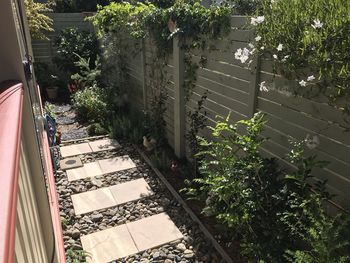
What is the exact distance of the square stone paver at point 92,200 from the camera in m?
3.68

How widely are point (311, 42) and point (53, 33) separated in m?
8.79

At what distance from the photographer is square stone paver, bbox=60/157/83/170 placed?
15.3ft

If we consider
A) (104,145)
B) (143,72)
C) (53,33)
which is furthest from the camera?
(53,33)

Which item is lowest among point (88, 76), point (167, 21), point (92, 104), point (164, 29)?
point (92, 104)

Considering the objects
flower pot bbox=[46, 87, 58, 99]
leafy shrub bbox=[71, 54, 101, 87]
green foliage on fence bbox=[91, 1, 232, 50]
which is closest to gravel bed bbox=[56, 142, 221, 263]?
green foliage on fence bbox=[91, 1, 232, 50]

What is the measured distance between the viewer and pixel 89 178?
171 inches

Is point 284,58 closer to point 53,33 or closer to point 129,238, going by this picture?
point 129,238

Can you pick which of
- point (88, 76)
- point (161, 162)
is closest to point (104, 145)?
point (161, 162)

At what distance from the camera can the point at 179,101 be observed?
4.42 meters

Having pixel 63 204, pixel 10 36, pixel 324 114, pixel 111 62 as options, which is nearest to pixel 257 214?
pixel 324 114

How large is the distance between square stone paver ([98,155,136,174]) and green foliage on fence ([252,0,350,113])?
2.86 meters

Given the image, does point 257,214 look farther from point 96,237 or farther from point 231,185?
point 96,237

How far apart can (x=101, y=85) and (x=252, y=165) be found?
5.76 metres

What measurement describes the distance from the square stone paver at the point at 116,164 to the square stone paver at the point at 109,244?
1.36m
